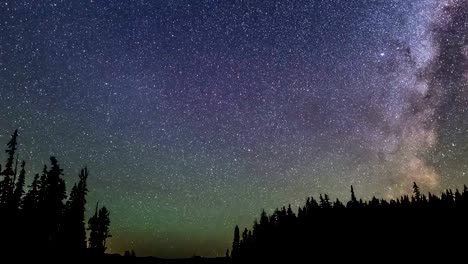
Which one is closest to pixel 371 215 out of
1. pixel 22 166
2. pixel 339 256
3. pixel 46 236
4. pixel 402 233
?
pixel 402 233

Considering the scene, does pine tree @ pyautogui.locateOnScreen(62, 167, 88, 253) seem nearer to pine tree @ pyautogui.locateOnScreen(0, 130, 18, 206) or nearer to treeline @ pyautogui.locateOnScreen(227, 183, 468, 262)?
pine tree @ pyautogui.locateOnScreen(0, 130, 18, 206)

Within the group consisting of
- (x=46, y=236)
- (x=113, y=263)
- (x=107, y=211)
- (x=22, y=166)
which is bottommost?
(x=113, y=263)

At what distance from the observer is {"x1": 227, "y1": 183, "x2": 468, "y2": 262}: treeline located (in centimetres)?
7269

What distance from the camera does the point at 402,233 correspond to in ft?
250

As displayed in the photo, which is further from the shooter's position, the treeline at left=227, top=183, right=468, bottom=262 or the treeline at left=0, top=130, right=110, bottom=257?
the treeline at left=227, top=183, right=468, bottom=262

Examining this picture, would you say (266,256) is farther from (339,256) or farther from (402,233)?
(402,233)

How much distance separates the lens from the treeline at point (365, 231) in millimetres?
72688

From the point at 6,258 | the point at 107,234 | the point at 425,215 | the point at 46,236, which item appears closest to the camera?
the point at 6,258

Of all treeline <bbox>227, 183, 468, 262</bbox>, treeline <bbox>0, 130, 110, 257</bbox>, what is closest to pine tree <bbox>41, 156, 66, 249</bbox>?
treeline <bbox>0, 130, 110, 257</bbox>

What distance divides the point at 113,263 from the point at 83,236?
743 cm

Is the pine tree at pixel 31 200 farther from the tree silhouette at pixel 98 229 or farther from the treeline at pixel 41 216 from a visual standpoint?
the tree silhouette at pixel 98 229

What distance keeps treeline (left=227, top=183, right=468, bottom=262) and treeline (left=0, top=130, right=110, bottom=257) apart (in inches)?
1584

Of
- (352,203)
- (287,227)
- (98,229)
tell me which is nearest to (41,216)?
(98,229)

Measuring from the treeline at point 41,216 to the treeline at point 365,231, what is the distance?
4024 cm
